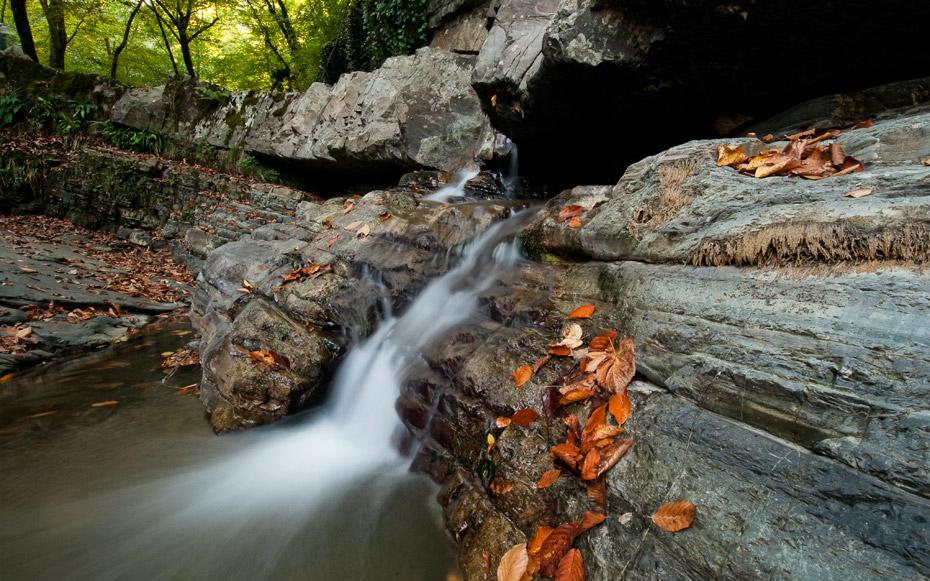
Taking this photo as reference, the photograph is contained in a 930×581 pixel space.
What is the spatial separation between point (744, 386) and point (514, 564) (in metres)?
1.44

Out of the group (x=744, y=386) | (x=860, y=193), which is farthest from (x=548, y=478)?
(x=860, y=193)

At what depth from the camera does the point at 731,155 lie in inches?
119

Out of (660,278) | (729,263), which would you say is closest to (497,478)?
(660,278)

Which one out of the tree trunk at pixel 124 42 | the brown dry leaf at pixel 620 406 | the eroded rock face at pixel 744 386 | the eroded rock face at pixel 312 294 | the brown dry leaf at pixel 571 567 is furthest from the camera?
the tree trunk at pixel 124 42

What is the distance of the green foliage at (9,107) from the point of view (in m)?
11.5

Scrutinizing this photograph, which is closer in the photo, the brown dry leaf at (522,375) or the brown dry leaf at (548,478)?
the brown dry leaf at (548,478)

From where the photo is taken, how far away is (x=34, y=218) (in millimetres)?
10742

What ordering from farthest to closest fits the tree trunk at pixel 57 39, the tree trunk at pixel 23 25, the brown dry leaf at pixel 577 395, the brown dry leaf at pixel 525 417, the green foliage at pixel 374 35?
the tree trunk at pixel 57 39
the tree trunk at pixel 23 25
the green foliage at pixel 374 35
the brown dry leaf at pixel 525 417
the brown dry leaf at pixel 577 395

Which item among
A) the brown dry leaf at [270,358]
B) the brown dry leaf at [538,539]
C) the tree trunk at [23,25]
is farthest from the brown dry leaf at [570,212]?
the tree trunk at [23,25]

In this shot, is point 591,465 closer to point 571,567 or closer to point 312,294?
point 571,567

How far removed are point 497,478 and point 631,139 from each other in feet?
16.5

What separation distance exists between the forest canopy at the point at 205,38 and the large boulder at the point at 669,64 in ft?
27.5

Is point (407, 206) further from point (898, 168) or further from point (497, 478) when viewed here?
point (898, 168)

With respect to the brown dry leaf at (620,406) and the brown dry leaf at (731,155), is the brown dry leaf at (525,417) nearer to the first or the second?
the brown dry leaf at (620,406)
